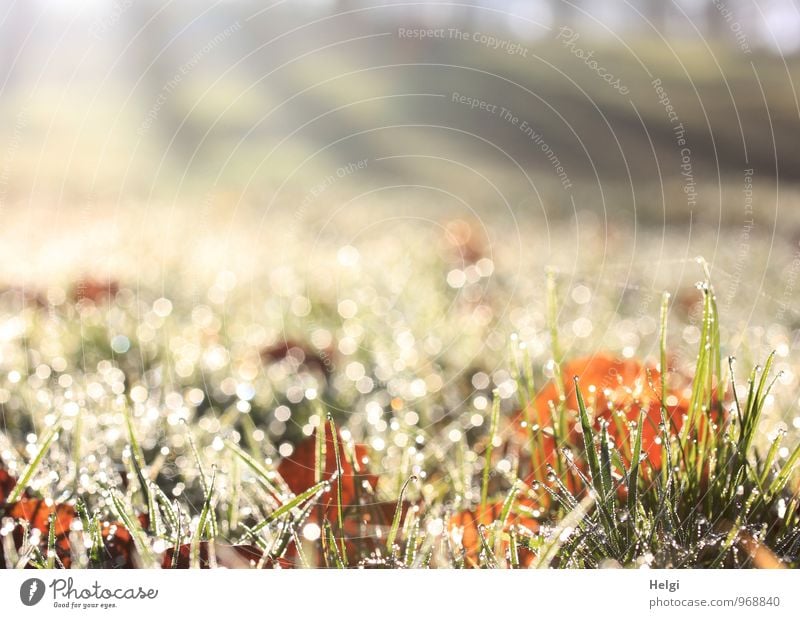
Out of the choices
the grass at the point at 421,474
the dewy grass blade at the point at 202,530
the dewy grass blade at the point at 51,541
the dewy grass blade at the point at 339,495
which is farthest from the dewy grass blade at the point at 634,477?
the dewy grass blade at the point at 51,541

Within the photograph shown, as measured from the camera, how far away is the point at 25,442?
90 cm

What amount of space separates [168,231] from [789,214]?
146cm

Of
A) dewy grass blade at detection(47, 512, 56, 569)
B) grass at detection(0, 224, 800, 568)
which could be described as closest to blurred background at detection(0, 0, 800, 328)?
grass at detection(0, 224, 800, 568)

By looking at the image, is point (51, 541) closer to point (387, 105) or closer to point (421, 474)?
point (421, 474)

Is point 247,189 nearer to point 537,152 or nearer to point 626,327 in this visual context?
point 537,152

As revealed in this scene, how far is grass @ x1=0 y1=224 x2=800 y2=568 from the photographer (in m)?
0.69

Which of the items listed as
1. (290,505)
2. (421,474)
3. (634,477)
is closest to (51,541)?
(290,505)

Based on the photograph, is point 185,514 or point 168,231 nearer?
point 185,514

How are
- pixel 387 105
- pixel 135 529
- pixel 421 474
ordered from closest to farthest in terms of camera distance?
pixel 135 529
pixel 421 474
pixel 387 105

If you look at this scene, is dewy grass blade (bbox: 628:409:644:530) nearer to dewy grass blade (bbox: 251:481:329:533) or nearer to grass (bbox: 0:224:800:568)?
grass (bbox: 0:224:800:568)

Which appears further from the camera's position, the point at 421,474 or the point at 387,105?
the point at 387,105

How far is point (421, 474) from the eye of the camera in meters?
0.81

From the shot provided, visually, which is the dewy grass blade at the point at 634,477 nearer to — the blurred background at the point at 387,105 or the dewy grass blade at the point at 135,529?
the dewy grass blade at the point at 135,529
